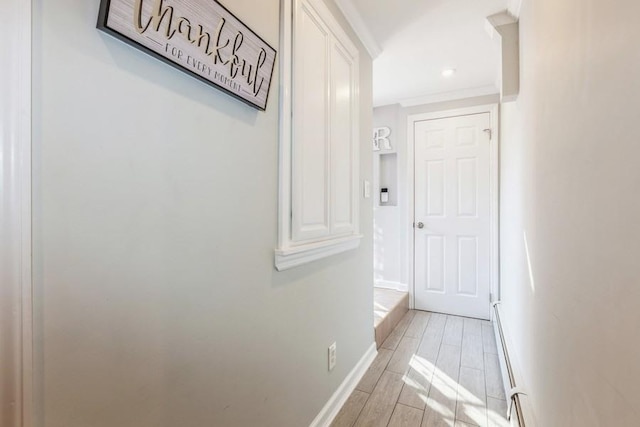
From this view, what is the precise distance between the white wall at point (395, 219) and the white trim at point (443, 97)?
0.05 m

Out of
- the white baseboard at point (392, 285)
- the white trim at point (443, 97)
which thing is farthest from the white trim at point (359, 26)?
the white baseboard at point (392, 285)

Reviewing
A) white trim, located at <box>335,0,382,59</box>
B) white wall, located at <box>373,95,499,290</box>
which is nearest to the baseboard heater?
white wall, located at <box>373,95,499,290</box>

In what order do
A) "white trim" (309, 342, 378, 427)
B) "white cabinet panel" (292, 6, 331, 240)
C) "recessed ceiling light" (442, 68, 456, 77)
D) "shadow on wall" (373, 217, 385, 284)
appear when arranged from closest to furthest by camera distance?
1. "white cabinet panel" (292, 6, 331, 240)
2. "white trim" (309, 342, 378, 427)
3. "recessed ceiling light" (442, 68, 456, 77)
4. "shadow on wall" (373, 217, 385, 284)

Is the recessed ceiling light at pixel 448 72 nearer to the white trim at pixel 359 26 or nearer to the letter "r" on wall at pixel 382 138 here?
the white trim at pixel 359 26

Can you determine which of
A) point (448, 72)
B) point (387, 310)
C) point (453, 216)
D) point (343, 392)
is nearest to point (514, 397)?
point (343, 392)

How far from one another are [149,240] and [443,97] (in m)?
3.29

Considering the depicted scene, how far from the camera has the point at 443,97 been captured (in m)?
3.22

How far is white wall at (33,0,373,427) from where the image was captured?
0.58 m

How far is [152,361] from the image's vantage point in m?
0.75

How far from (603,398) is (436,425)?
3.99 ft

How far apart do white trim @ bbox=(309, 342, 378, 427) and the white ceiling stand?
2.28 m

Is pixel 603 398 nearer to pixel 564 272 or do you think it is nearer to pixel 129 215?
pixel 564 272

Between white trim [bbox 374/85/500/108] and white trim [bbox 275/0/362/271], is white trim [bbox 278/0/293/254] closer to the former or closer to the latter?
white trim [bbox 275/0/362/271]

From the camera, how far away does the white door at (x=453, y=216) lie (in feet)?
10.1
